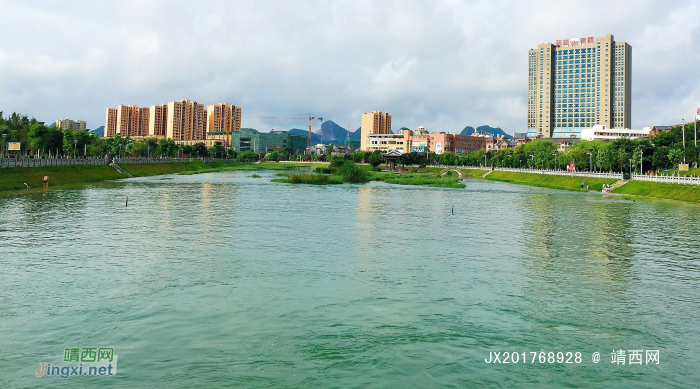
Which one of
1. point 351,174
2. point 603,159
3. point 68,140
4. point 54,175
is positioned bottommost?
point 54,175

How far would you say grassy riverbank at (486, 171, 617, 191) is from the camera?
95500 mm

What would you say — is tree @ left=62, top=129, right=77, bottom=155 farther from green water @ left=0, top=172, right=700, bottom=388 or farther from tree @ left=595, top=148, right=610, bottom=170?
tree @ left=595, top=148, right=610, bottom=170

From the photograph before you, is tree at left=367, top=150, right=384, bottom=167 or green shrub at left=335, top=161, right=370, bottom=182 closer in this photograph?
green shrub at left=335, top=161, right=370, bottom=182

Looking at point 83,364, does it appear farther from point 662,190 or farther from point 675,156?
point 675,156

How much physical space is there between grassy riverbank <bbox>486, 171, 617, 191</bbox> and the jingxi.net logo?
9090cm

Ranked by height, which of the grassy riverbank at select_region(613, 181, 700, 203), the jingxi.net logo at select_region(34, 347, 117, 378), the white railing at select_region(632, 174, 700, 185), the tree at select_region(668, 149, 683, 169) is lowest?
the jingxi.net logo at select_region(34, 347, 117, 378)

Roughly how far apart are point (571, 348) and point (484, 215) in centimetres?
3725

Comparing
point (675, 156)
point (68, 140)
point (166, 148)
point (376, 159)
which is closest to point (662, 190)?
point (675, 156)

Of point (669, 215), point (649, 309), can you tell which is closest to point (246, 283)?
point (649, 309)

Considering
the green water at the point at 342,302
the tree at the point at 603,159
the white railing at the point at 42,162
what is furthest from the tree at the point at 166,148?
the green water at the point at 342,302

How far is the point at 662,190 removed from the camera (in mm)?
76500

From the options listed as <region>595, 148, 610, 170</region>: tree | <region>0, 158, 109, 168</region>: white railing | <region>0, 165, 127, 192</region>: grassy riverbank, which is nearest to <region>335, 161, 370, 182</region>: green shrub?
<region>0, 165, 127, 192</region>: grassy riverbank

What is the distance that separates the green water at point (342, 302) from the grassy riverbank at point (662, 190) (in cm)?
3408

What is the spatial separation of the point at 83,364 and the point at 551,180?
358ft
